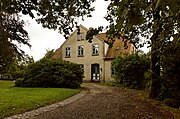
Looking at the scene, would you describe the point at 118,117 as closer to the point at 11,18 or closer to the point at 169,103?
the point at 169,103

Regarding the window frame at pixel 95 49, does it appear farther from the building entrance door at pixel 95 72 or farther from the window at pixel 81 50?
the window at pixel 81 50

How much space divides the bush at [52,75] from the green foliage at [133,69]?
14.7 ft

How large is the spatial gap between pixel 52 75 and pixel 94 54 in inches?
611

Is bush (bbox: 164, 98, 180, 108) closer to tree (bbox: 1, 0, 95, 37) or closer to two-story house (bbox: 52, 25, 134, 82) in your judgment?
tree (bbox: 1, 0, 95, 37)

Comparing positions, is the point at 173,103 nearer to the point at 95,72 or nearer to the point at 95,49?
the point at 95,72

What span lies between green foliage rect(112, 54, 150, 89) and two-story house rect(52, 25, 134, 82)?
393 inches

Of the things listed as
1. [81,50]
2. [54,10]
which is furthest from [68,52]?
[54,10]

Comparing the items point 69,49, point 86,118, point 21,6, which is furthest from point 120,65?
point 21,6

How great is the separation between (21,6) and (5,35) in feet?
55.0

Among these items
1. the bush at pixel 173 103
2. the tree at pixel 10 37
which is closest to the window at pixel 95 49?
the tree at pixel 10 37

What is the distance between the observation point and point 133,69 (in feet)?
91.1

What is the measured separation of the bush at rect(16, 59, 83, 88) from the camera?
86.8 ft

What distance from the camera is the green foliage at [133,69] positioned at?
27703mm

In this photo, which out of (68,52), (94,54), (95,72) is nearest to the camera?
(95,72)
